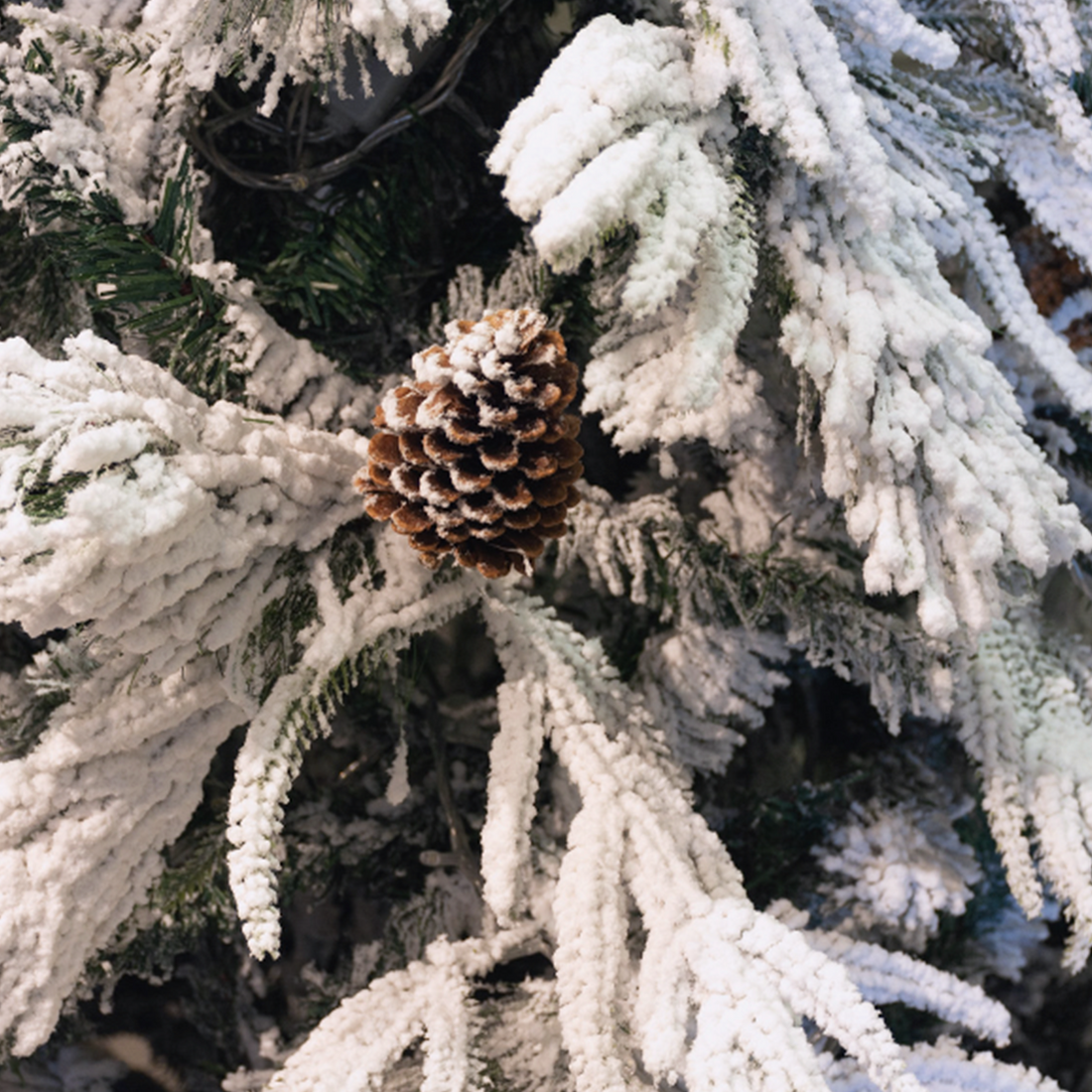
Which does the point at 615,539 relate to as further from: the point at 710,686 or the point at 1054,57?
the point at 1054,57

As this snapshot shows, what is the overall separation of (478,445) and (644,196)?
0.12 metres

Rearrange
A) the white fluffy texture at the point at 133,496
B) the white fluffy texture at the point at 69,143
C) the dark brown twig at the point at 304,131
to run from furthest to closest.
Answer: the dark brown twig at the point at 304,131 → the white fluffy texture at the point at 69,143 → the white fluffy texture at the point at 133,496

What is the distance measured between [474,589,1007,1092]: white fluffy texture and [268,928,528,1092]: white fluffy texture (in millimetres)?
102

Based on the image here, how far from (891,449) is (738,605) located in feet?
0.56

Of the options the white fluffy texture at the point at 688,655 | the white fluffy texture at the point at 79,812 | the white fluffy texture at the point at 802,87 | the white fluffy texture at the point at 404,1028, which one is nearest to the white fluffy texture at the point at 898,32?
the white fluffy texture at the point at 802,87

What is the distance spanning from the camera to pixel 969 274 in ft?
1.62

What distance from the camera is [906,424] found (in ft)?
1.29

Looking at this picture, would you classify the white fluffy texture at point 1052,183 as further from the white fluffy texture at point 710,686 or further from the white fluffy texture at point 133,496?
the white fluffy texture at point 133,496

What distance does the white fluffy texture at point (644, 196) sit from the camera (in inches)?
12.2

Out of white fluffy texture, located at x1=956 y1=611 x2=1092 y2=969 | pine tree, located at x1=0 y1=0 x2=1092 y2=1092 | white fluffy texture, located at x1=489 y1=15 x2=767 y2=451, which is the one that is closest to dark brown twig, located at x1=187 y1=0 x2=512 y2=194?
pine tree, located at x1=0 y1=0 x2=1092 y2=1092

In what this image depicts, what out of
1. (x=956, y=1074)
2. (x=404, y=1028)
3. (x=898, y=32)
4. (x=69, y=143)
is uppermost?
(x=898, y=32)

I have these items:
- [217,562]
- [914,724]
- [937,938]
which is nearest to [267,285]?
[217,562]

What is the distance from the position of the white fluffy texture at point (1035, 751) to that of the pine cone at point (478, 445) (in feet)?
1.08

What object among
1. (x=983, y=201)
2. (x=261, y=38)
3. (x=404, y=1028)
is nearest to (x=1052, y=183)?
(x=983, y=201)
